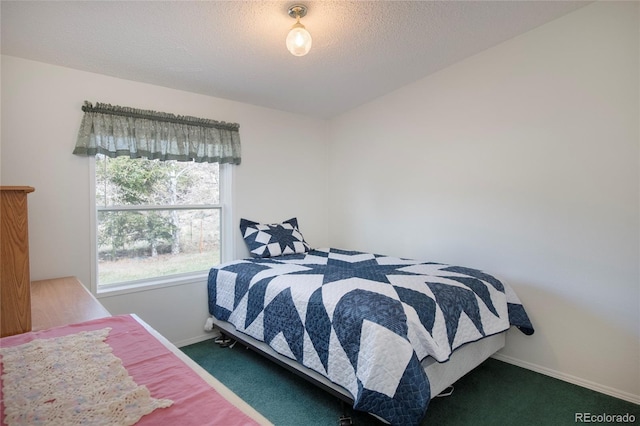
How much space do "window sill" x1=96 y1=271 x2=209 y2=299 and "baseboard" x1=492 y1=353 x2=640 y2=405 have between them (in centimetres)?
264

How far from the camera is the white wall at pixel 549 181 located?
6.39 feet

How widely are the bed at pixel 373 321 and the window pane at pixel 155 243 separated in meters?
0.49

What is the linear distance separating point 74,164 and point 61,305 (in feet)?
4.10

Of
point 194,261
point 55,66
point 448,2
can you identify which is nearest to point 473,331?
point 448,2

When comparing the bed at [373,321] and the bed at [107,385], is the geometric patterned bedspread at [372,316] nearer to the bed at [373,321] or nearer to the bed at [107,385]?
the bed at [373,321]

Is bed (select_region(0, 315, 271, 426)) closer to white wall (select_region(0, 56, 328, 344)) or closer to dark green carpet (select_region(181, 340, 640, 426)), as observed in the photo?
dark green carpet (select_region(181, 340, 640, 426))

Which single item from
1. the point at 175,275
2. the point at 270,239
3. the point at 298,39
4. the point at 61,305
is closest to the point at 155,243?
the point at 175,275

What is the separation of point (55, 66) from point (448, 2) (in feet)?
9.06

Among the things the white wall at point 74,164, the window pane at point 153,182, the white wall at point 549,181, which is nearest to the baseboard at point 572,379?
the white wall at point 549,181

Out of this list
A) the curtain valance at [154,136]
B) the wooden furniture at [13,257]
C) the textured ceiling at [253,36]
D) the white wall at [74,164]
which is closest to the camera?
the wooden furniture at [13,257]

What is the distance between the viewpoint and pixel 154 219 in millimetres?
2865

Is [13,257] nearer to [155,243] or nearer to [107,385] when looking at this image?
[107,385]

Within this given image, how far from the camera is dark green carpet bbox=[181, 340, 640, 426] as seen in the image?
5.95ft

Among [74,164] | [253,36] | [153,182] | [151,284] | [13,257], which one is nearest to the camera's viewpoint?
[13,257]
